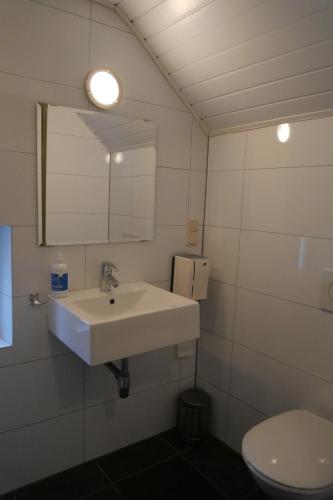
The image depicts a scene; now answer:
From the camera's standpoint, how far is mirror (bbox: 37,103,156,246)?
63.8 inches

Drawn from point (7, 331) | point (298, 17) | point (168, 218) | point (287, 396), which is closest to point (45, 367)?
point (7, 331)

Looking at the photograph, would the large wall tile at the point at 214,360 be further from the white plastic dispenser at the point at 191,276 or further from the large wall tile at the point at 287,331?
the white plastic dispenser at the point at 191,276

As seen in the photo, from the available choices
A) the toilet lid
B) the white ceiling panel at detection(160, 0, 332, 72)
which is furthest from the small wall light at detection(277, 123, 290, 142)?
the toilet lid

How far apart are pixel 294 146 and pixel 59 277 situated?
47.1 inches

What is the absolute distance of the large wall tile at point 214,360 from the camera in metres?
2.09

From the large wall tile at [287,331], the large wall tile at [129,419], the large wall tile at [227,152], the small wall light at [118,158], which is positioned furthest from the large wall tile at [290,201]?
the large wall tile at [129,419]

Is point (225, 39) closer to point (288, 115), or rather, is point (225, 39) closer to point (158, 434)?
point (288, 115)

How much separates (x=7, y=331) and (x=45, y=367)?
24cm

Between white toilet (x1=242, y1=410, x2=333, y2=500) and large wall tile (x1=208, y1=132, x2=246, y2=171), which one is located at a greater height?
large wall tile (x1=208, y1=132, x2=246, y2=171)

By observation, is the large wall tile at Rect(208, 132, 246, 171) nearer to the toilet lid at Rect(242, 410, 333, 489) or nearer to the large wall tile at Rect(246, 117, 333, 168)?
the large wall tile at Rect(246, 117, 333, 168)

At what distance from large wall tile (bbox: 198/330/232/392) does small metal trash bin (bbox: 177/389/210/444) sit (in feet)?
0.45

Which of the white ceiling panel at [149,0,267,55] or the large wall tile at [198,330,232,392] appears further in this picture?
the large wall tile at [198,330,232,392]

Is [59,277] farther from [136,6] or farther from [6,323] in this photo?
[136,6]

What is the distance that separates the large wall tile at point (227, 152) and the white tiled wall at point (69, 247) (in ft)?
0.18
